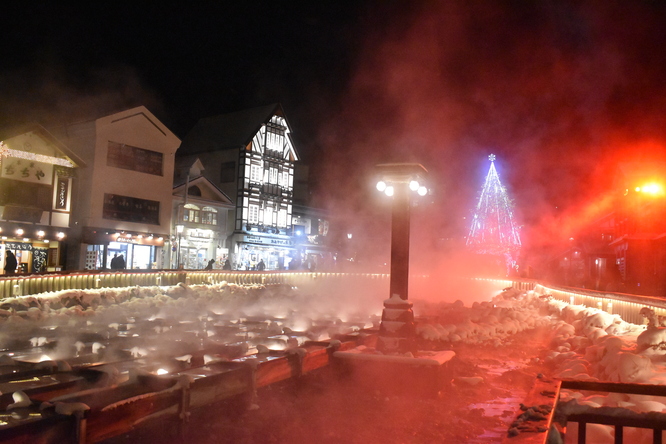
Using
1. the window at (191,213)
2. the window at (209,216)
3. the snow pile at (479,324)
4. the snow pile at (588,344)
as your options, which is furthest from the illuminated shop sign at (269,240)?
the snow pile at (479,324)

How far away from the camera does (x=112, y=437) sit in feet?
15.3

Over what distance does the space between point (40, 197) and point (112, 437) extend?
23917mm

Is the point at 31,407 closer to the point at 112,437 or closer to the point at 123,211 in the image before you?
the point at 112,437

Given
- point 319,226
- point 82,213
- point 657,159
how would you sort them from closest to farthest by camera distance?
point 657,159
point 82,213
point 319,226

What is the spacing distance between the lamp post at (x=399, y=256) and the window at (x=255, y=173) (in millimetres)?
32016

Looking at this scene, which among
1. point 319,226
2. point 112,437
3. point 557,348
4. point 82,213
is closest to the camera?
point 112,437

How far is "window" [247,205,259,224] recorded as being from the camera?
129 feet

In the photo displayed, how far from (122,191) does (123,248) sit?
133 inches

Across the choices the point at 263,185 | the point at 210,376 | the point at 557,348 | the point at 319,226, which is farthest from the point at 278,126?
the point at 210,376

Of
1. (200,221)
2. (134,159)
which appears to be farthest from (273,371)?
(200,221)

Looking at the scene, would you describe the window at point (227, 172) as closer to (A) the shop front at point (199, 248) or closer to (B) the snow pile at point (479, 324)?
(A) the shop front at point (199, 248)

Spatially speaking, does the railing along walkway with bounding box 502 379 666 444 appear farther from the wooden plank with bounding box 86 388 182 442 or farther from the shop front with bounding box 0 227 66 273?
the shop front with bounding box 0 227 66 273

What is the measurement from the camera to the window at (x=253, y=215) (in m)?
39.3

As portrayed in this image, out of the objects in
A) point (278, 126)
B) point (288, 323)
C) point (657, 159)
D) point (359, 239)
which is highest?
point (278, 126)
